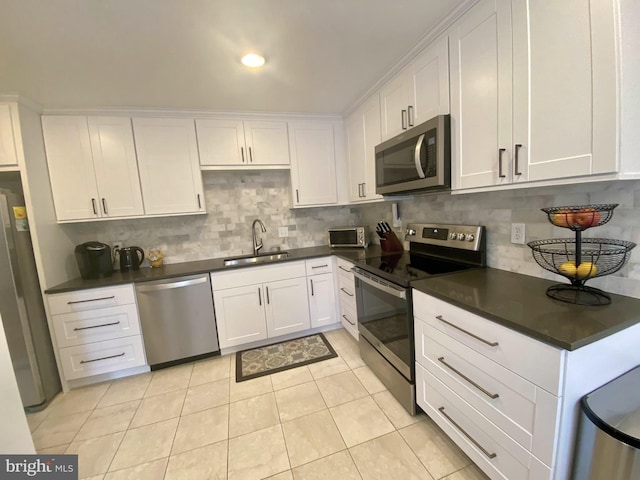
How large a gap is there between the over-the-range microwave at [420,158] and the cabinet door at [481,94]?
0.18ft

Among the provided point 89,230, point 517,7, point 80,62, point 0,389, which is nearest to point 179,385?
point 0,389

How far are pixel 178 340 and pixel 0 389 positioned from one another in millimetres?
1208

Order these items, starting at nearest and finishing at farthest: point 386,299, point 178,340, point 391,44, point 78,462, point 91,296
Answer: point 78,462 < point 391,44 < point 386,299 < point 91,296 < point 178,340

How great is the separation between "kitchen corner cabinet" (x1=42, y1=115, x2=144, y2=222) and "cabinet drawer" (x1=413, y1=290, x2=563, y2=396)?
8.72 ft

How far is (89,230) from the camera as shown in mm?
2584

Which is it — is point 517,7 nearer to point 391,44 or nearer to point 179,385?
point 391,44

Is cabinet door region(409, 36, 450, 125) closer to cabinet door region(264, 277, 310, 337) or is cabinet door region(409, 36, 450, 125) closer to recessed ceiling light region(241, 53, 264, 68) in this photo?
recessed ceiling light region(241, 53, 264, 68)

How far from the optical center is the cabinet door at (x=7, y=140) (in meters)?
1.94

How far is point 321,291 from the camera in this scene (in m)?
2.76

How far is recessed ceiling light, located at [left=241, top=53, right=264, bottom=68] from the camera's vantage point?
1.63 meters

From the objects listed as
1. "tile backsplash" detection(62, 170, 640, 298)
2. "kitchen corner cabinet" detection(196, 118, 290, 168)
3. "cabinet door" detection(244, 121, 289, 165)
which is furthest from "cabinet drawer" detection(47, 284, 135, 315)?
"cabinet door" detection(244, 121, 289, 165)

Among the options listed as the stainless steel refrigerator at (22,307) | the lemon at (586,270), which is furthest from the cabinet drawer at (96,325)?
the lemon at (586,270)

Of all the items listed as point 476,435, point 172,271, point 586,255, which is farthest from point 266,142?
point 476,435

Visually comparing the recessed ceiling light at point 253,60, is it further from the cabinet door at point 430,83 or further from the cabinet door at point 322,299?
the cabinet door at point 322,299
